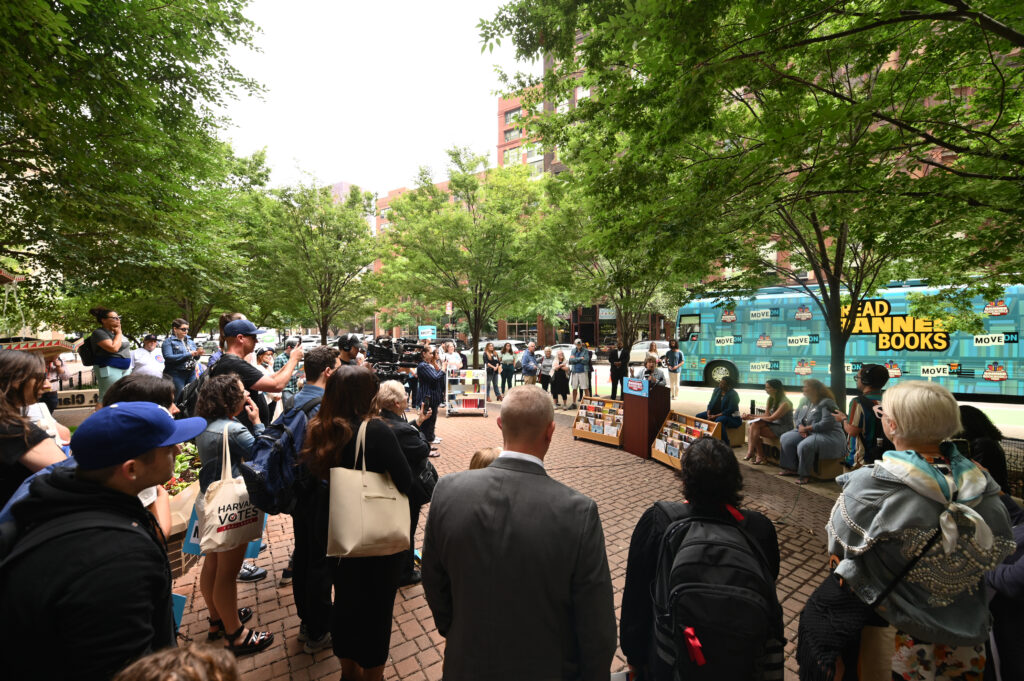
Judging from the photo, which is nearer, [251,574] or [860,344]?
[251,574]

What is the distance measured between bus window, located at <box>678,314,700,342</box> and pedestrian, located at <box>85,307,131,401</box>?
16.2 metres

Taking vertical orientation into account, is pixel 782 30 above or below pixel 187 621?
above

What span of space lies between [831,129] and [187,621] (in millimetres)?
6815

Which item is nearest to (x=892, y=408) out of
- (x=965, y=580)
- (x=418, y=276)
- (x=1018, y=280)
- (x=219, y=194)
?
(x=965, y=580)

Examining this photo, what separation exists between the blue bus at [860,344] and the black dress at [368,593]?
970cm

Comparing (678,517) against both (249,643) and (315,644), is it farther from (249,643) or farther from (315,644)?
(249,643)

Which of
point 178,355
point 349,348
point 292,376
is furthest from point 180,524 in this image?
point 178,355

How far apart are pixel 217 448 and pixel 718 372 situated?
1630 cm

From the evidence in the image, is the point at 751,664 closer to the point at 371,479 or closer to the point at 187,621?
the point at 371,479

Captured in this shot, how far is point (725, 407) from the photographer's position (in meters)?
7.66

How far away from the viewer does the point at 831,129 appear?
374cm

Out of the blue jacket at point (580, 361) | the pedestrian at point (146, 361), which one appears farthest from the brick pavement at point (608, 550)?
the blue jacket at point (580, 361)

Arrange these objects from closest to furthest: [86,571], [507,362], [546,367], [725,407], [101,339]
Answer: [86,571] → [101,339] → [725,407] → [546,367] → [507,362]

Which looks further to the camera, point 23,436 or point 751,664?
point 23,436
